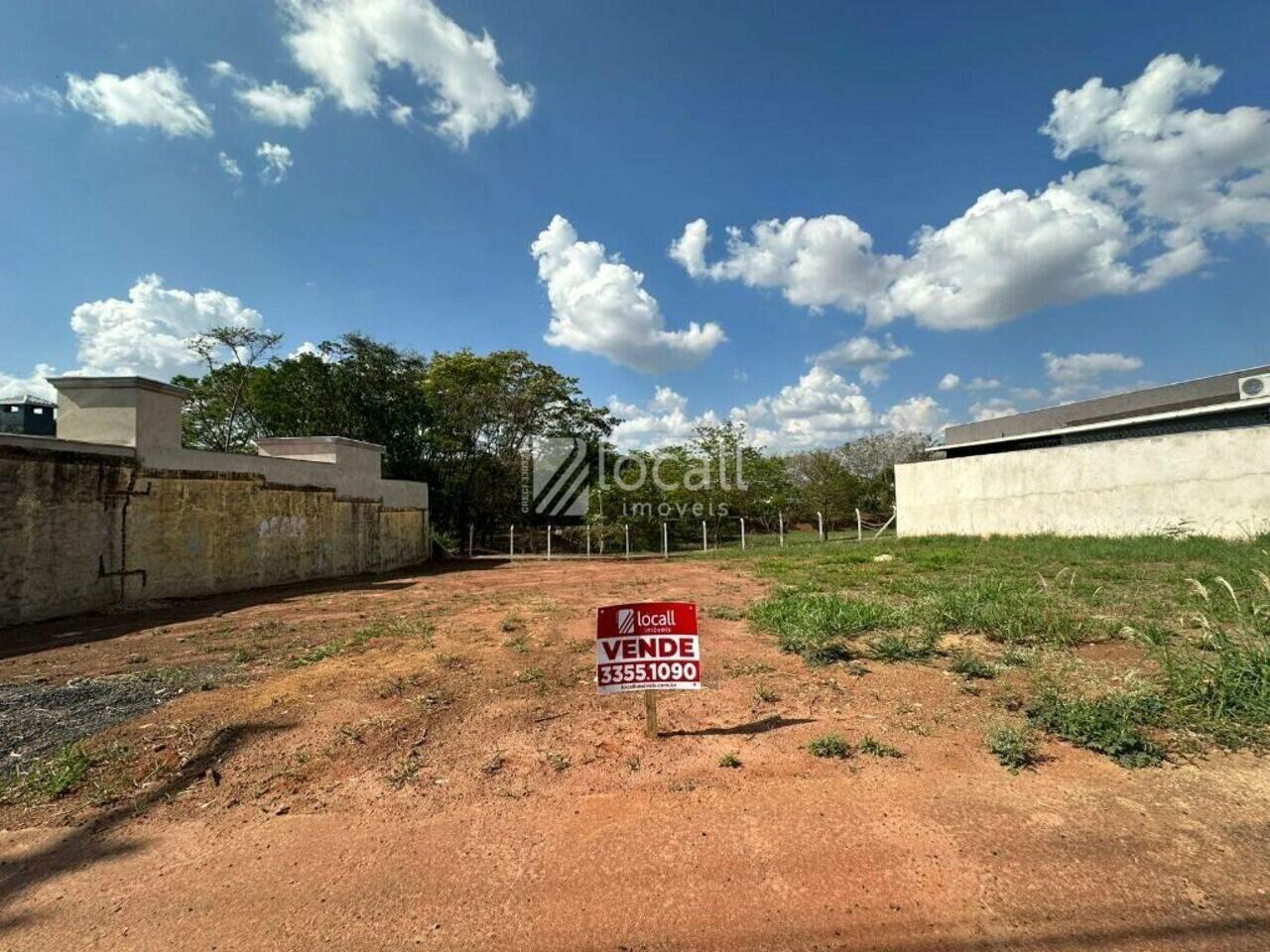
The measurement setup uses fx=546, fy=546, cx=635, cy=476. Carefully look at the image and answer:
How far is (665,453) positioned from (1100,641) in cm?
2132

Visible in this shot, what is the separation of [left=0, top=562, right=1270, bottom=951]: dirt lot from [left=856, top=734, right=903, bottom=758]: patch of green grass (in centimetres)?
10

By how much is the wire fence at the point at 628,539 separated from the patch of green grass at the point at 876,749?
16435 mm

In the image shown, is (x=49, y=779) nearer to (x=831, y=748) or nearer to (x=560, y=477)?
(x=831, y=748)

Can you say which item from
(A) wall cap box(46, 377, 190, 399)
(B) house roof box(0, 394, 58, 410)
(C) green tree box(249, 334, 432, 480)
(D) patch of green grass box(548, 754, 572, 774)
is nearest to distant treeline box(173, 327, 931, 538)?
(C) green tree box(249, 334, 432, 480)

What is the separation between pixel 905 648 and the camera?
506cm

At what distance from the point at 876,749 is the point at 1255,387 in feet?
57.6

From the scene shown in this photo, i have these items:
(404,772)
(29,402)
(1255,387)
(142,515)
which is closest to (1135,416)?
(1255,387)

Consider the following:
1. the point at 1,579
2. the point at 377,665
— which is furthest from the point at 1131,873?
the point at 1,579

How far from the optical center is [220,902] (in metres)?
2.23

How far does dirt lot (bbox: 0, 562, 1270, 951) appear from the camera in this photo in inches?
81.0

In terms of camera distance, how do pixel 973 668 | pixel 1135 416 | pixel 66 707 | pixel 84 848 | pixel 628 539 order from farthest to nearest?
pixel 628 539 → pixel 1135 416 → pixel 973 668 → pixel 66 707 → pixel 84 848

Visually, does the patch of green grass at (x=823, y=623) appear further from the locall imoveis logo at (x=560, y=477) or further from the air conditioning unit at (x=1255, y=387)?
the locall imoveis logo at (x=560, y=477)

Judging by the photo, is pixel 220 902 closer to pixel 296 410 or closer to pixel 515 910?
pixel 515 910

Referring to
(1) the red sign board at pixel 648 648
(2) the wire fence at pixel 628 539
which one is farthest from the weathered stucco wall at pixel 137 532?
(1) the red sign board at pixel 648 648
